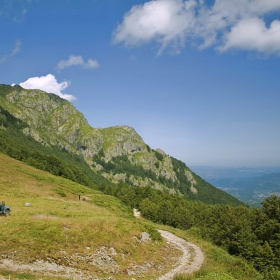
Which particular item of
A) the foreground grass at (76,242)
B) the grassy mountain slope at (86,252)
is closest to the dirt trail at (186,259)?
the grassy mountain slope at (86,252)

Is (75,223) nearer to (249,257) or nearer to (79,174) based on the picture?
(249,257)

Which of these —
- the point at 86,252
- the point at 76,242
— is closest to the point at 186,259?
the point at 86,252

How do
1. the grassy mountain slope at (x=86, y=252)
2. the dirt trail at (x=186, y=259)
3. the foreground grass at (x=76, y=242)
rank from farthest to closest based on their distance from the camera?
the dirt trail at (x=186, y=259)
the foreground grass at (x=76, y=242)
the grassy mountain slope at (x=86, y=252)

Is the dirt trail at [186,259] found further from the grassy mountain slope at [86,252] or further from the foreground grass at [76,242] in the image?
the foreground grass at [76,242]

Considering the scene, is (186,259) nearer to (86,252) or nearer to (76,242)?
(86,252)

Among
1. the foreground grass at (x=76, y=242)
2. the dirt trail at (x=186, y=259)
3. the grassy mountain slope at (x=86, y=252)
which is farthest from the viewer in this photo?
the dirt trail at (x=186, y=259)

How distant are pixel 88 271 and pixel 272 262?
43.7 meters

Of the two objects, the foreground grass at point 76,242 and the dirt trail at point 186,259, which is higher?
the foreground grass at point 76,242

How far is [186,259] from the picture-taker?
37531mm

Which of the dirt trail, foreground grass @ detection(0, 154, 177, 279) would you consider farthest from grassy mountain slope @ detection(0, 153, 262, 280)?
the dirt trail

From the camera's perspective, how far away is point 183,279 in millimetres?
26797

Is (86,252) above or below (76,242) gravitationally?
below

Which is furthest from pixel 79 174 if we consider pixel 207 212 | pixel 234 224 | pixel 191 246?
pixel 191 246

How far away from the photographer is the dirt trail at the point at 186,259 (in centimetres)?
3121
